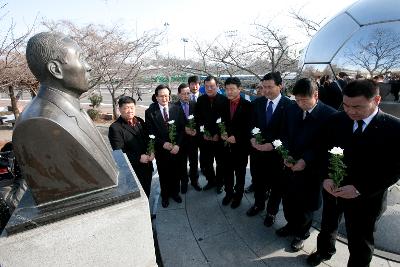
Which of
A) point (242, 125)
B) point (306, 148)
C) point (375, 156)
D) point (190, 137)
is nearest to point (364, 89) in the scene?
point (375, 156)

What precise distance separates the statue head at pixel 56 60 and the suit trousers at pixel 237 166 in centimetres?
247

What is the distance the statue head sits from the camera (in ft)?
7.18

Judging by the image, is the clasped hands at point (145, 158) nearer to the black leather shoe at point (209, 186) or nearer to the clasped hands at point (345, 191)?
the black leather shoe at point (209, 186)

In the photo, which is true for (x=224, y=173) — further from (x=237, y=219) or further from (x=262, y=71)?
(x=262, y=71)

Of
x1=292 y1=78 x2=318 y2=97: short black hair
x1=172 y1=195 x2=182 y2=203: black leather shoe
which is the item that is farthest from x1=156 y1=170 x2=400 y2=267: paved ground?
x1=292 y1=78 x2=318 y2=97: short black hair

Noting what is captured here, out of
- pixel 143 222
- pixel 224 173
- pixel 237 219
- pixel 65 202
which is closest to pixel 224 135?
pixel 224 173

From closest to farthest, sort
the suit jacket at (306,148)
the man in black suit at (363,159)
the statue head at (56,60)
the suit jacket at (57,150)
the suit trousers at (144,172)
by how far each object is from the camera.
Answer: the suit jacket at (57,150) → the statue head at (56,60) → the man in black suit at (363,159) → the suit jacket at (306,148) → the suit trousers at (144,172)

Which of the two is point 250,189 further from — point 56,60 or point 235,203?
point 56,60

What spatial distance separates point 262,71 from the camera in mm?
13156

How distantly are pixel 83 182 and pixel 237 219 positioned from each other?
2.32m

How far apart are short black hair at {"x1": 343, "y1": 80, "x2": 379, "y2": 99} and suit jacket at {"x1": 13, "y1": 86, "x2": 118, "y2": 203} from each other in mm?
2161

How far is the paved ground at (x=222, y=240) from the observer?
312cm

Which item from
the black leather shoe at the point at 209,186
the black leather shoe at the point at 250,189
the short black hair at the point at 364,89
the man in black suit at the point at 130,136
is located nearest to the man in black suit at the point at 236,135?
the black leather shoe at the point at 250,189

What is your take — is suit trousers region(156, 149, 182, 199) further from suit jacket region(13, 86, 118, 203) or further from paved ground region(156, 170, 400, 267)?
suit jacket region(13, 86, 118, 203)
